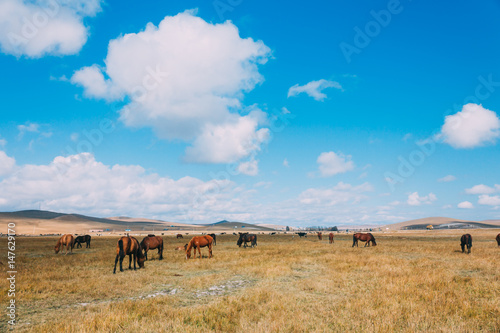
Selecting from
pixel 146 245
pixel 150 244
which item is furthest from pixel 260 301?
pixel 150 244

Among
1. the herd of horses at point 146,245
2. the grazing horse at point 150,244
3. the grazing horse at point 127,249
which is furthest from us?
the grazing horse at point 150,244

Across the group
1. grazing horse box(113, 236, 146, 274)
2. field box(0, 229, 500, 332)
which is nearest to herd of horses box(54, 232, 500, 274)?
grazing horse box(113, 236, 146, 274)

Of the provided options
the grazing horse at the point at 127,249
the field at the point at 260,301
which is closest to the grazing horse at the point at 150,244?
the grazing horse at the point at 127,249

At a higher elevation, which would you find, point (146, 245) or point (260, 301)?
point (260, 301)

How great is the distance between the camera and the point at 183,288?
1241cm

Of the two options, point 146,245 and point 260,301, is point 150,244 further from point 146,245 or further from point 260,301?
point 260,301

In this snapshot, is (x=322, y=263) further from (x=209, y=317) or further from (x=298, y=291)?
(x=209, y=317)

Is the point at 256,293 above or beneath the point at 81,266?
above

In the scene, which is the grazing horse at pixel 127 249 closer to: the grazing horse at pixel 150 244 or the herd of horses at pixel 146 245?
the herd of horses at pixel 146 245

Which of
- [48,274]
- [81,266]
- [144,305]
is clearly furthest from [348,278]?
[81,266]

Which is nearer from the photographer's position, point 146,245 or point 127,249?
point 127,249

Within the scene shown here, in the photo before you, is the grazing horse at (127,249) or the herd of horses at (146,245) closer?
the grazing horse at (127,249)

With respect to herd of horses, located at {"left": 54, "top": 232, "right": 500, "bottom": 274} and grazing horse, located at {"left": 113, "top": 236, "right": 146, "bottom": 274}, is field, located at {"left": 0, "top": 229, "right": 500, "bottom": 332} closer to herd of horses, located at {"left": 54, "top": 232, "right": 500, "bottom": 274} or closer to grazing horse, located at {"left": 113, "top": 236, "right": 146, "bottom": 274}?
grazing horse, located at {"left": 113, "top": 236, "right": 146, "bottom": 274}

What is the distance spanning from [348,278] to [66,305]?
1215 cm
